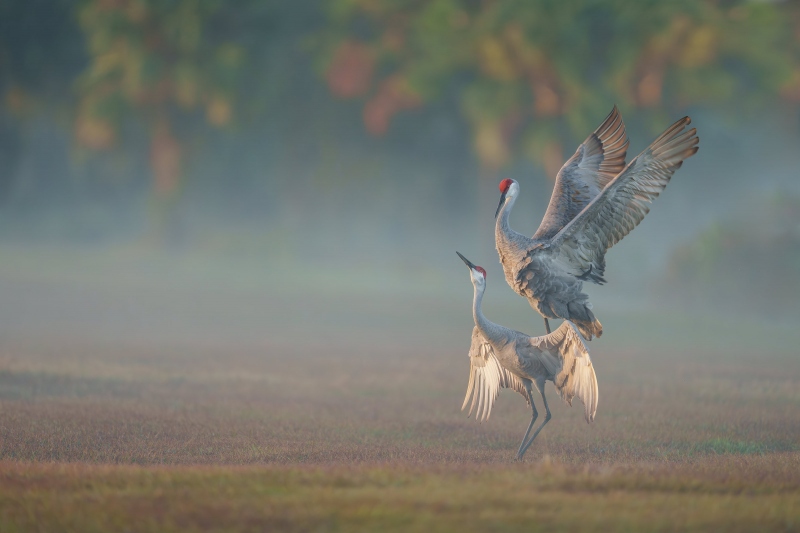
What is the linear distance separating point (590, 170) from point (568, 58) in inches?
696

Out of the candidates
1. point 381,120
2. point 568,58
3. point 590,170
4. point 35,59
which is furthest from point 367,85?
point 590,170

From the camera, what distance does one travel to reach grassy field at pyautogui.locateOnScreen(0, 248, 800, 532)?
6055mm

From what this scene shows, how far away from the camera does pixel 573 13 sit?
2666 centimetres

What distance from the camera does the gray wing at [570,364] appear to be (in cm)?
762

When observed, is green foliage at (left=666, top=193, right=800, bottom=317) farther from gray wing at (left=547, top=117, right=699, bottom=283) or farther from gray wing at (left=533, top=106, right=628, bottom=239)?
gray wing at (left=547, top=117, right=699, bottom=283)

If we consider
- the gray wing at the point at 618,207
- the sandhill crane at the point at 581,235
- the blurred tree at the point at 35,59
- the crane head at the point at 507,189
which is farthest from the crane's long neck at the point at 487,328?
the blurred tree at the point at 35,59

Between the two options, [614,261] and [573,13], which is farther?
[614,261]

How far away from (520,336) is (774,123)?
27.0 metres

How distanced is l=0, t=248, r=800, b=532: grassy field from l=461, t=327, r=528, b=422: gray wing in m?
0.53

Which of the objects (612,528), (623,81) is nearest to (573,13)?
(623,81)

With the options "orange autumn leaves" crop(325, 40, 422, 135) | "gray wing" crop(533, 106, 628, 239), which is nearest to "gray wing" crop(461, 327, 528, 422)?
"gray wing" crop(533, 106, 628, 239)

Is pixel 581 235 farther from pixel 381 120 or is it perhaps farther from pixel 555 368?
pixel 381 120

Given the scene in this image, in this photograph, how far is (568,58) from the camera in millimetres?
26547

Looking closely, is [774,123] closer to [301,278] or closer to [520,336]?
[301,278]
